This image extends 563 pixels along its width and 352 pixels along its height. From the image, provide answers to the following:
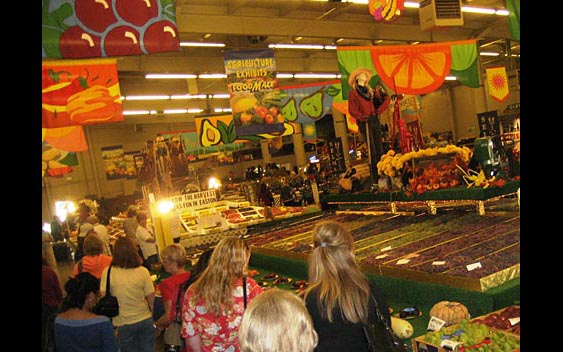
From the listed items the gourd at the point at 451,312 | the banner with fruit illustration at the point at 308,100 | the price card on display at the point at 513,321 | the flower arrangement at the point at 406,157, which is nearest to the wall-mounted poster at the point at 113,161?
the banner with fruit illustration at the point at 308,100

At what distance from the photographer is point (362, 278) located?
2.68 meters

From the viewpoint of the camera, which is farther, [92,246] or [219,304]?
[92,246]

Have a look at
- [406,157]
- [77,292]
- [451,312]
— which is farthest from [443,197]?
[77,292]

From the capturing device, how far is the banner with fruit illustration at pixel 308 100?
14.2 metres

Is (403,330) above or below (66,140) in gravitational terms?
below

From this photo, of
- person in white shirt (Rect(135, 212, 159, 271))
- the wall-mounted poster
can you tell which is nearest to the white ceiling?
person in white shirt (Rect(135, 212, 159, 271))

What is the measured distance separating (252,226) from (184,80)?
451 inches

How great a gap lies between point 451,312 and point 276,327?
109 inches

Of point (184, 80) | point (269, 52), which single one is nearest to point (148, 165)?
point (269, 52)

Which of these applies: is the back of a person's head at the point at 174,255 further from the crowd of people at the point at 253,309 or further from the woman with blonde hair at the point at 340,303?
the woman with blonde hair at the point at 340,303

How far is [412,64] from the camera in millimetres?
9867

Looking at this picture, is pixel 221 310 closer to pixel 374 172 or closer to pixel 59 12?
pixel 59 12

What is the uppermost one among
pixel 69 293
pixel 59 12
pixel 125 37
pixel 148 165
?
pixel 59 12

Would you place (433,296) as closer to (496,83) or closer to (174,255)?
(174,255)
